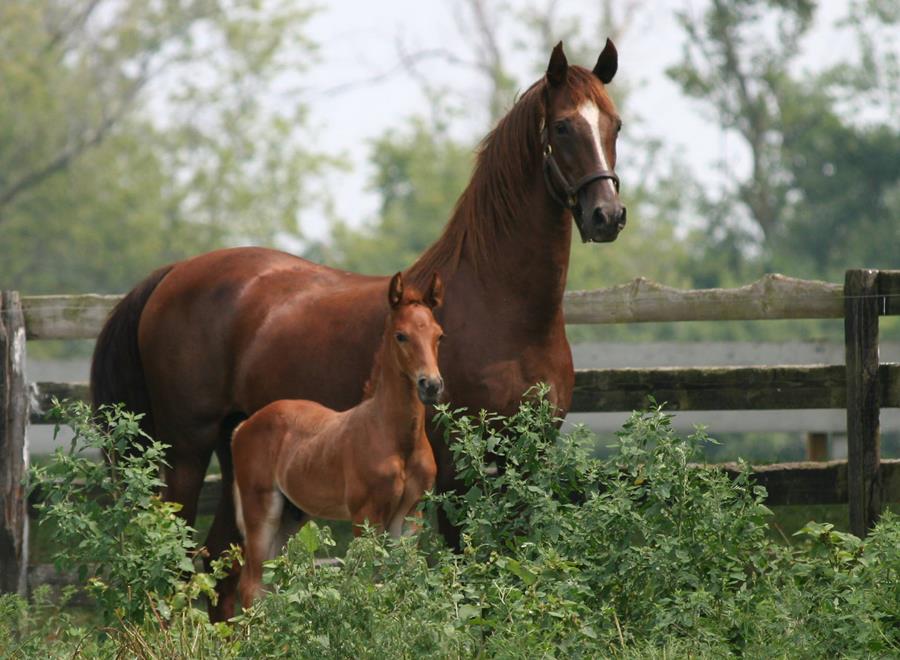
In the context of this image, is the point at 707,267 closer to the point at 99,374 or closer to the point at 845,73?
the point at 845,73

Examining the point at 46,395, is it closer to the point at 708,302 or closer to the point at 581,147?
the point at 581,147

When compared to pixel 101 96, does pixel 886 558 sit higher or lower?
lower

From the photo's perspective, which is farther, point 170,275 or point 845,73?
point 845,73

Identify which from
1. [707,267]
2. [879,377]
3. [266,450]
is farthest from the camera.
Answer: [707,267]

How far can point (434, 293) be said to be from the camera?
5.63 m

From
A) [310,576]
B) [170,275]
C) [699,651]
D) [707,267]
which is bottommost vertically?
[707,267]

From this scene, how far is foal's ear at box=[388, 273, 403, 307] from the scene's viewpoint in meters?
5.50

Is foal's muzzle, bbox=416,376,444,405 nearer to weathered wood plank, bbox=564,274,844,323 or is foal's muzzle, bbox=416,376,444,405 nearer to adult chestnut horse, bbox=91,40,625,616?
adult chestnut horse, bbox=91,40,625,616

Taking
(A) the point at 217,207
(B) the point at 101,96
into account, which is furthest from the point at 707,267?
(B) the point at 101,96

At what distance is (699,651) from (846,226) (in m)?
28.0

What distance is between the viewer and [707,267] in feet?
113

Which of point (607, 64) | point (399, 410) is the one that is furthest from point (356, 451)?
point (607, 64)

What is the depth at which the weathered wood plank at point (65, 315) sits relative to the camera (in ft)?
24.9

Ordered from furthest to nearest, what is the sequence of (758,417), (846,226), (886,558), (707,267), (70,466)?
(707,267) < (846,226) < (758,417) < (70,466) < (886,558)
